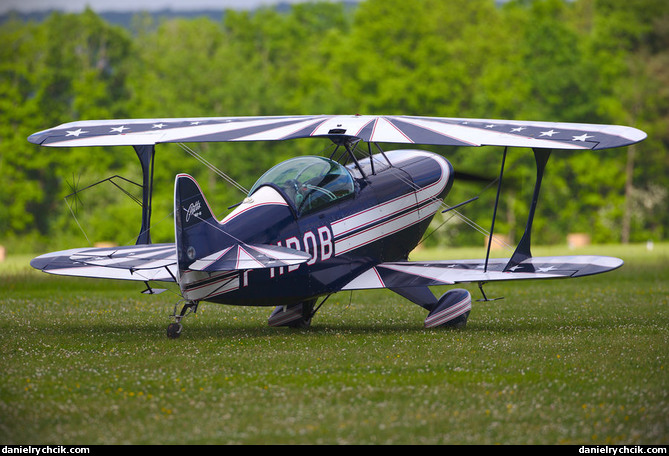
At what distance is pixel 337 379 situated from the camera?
8500mm

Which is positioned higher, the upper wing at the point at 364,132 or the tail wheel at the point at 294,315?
the upper wing at the point at 364,132

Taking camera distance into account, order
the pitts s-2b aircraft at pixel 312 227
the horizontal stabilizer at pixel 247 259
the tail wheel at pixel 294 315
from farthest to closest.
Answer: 1. the tail wheel at pixel 294 315
2. the pitts s-2b aircraft at pixel 312 227
3. the horizontal stabilizer at pixel 247 259

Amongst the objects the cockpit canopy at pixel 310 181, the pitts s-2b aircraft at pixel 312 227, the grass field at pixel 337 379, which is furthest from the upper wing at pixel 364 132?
the grass field at pixel 337 379

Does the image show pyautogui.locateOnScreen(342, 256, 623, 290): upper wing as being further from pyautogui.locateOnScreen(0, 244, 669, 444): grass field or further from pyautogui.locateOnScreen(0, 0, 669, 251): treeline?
pyautogui.locateOnScreen(0, 0, 669, 251): treeline

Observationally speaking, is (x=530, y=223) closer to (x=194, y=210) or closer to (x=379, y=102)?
(x=194, y=210)

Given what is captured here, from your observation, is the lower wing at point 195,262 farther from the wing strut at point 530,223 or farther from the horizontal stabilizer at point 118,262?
the wing strut at point 530,223

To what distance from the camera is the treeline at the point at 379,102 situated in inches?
2032

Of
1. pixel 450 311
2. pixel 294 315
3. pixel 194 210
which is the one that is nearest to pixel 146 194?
pixel 194 210

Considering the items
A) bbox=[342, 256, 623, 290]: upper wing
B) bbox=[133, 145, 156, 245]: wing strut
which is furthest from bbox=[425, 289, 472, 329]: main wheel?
bbox=[133, 145, 156, 245]: wing strut

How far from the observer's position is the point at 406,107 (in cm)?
5438

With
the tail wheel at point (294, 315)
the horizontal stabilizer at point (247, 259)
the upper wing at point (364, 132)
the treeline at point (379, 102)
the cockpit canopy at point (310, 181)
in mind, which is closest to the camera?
the horizontal stabilizer at point (247, 259)

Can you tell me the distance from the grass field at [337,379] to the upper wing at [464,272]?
2.36ft

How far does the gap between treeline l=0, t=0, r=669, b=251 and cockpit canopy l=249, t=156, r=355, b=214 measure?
3487 centimetres

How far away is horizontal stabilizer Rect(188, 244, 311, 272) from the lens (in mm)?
9898
